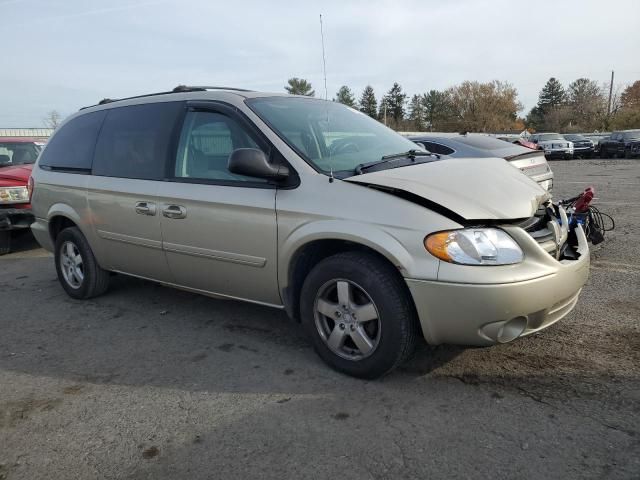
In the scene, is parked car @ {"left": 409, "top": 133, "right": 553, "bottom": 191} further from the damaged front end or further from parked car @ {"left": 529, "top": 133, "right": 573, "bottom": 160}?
parked car @ {"left": 529, "top": 133, "right": 573, "bottom": 160}

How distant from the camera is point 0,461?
255 cm

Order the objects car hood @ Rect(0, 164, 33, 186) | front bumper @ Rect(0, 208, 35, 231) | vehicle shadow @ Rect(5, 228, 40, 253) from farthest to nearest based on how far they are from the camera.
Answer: vehicle shadow @ Rect(5, 228, 40, 253)
car hood @ Rect(0, 164, 33, 186)
front bumper @ Rect(0, 208, 35, 231)

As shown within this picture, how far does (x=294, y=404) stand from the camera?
2936 mm

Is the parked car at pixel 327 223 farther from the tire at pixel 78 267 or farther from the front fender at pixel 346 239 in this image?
the tire at pixel 78 267

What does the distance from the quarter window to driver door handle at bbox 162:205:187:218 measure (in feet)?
0.77

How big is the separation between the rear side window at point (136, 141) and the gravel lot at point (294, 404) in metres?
1.30

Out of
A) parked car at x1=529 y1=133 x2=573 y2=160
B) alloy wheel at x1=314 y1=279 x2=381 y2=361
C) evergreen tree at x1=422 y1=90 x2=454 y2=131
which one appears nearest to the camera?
alloy wheel at x1=314 y1=279 x2=381 y2=361

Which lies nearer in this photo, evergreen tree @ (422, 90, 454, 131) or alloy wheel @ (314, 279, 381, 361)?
alloy wheel @ (314, 279, 381, 361)

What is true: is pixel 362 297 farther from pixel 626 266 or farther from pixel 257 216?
pixel 626 266

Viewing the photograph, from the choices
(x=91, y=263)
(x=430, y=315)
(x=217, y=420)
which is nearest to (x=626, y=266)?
(x=430, y=315)

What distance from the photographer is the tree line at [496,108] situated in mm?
66294

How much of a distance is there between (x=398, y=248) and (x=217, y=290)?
5.27 ft

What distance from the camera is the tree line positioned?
6629cm

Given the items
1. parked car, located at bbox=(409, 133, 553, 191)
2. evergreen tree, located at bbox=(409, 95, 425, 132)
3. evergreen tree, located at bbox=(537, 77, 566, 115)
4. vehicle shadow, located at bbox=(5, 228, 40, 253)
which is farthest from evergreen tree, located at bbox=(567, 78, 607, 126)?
vehicle shadow, located at bbox=(5, 228, 40, 253)
